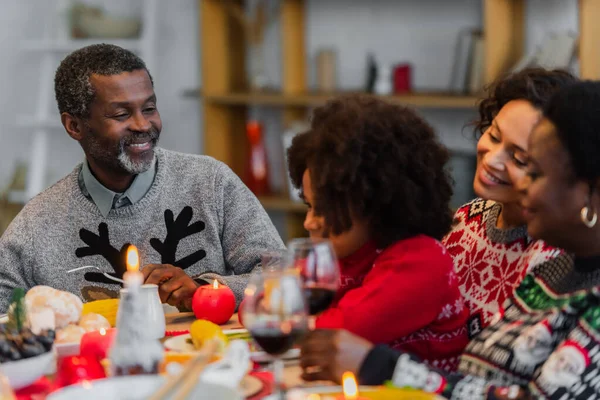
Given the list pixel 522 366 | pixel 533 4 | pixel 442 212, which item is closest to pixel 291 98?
pixel 533 4

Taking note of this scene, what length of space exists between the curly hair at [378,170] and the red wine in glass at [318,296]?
19 cm

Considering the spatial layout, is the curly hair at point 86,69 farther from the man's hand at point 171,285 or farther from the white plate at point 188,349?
the white plate at point 188,349

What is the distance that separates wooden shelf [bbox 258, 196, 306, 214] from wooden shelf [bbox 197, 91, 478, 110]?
43 centimetres

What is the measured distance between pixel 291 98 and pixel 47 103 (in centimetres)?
120

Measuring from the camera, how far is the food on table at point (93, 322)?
5.58 feet

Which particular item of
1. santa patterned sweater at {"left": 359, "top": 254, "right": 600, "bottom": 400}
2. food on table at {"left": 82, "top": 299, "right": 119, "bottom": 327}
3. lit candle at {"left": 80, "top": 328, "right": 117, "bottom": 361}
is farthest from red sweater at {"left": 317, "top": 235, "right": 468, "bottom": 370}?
food on table at {"left": 82, "top": 299, "right": 119, "bottom": 327}

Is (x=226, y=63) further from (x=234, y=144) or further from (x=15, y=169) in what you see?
(x=15, y=169)

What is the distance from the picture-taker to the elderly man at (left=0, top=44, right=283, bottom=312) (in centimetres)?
227

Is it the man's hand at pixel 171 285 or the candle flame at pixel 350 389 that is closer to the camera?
the candle flame at pixel 350 389

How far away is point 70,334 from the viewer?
5.40ft

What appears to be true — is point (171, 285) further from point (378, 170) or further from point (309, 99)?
point (309, 99)

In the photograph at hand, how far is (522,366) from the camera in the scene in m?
1.37

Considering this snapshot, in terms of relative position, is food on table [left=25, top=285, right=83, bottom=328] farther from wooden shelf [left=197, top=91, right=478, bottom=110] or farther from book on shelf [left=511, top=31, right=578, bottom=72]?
book on shelf [left=511, top=31, right=578, bottom=72]

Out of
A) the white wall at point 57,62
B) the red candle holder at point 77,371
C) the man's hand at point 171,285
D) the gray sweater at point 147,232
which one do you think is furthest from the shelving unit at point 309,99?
the red candle holder at point 77,371
